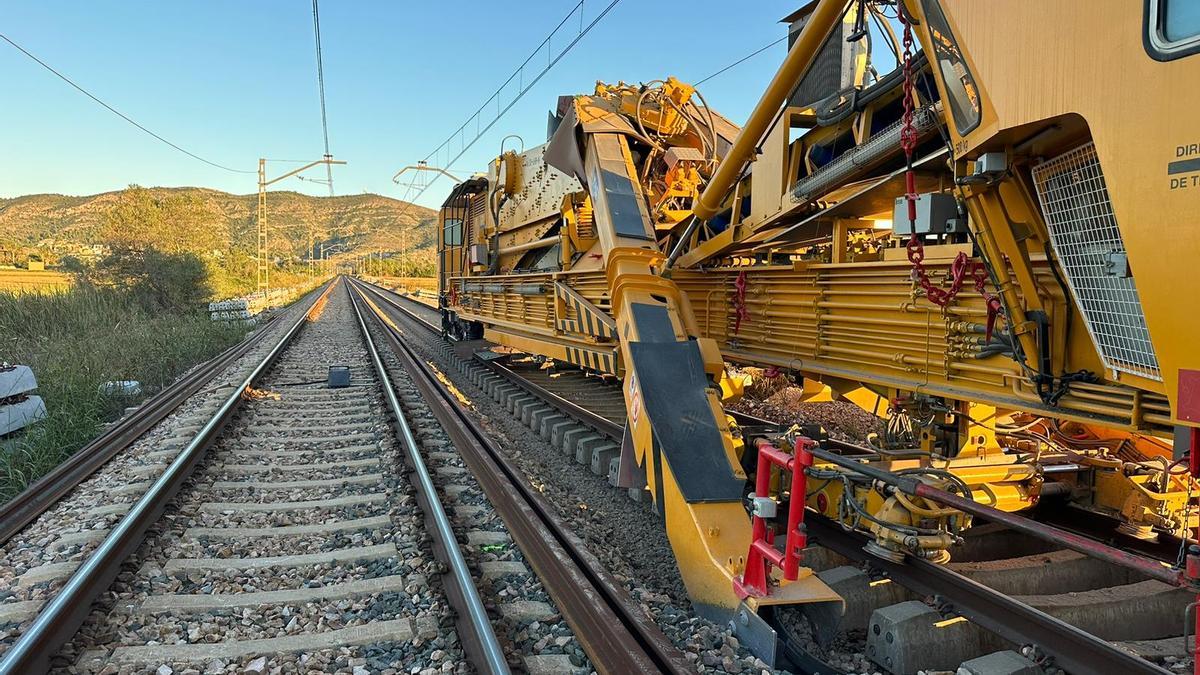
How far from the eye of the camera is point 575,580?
3643 millimetres

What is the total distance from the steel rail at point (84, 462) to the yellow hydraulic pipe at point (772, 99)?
17.6 feet

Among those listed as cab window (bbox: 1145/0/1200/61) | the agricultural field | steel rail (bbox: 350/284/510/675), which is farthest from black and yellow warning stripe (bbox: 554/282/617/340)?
the agricultural field

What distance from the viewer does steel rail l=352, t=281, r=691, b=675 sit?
9.49ft

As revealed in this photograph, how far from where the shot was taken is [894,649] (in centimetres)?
300

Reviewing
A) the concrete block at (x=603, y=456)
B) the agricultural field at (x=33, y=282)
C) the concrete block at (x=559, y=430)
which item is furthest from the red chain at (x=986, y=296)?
the agricultural field at (x=33, y=282)

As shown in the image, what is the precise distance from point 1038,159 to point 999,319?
968 mm

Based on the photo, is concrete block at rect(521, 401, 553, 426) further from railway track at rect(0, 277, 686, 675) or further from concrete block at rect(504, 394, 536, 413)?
railway track at rect(0, 277, 686, 675)

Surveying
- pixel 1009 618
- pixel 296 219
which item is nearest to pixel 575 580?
pixel 1009 618

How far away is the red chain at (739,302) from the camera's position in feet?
19.3

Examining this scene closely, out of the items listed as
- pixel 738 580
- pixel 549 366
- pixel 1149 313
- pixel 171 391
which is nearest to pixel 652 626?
pixel 738 580

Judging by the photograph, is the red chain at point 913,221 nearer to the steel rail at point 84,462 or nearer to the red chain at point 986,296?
the red chain at point 986,296

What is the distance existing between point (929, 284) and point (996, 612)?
67.0 inches

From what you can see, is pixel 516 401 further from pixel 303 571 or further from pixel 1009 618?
pixel 1009 618

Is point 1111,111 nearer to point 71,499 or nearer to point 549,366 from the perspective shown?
point 71,499
